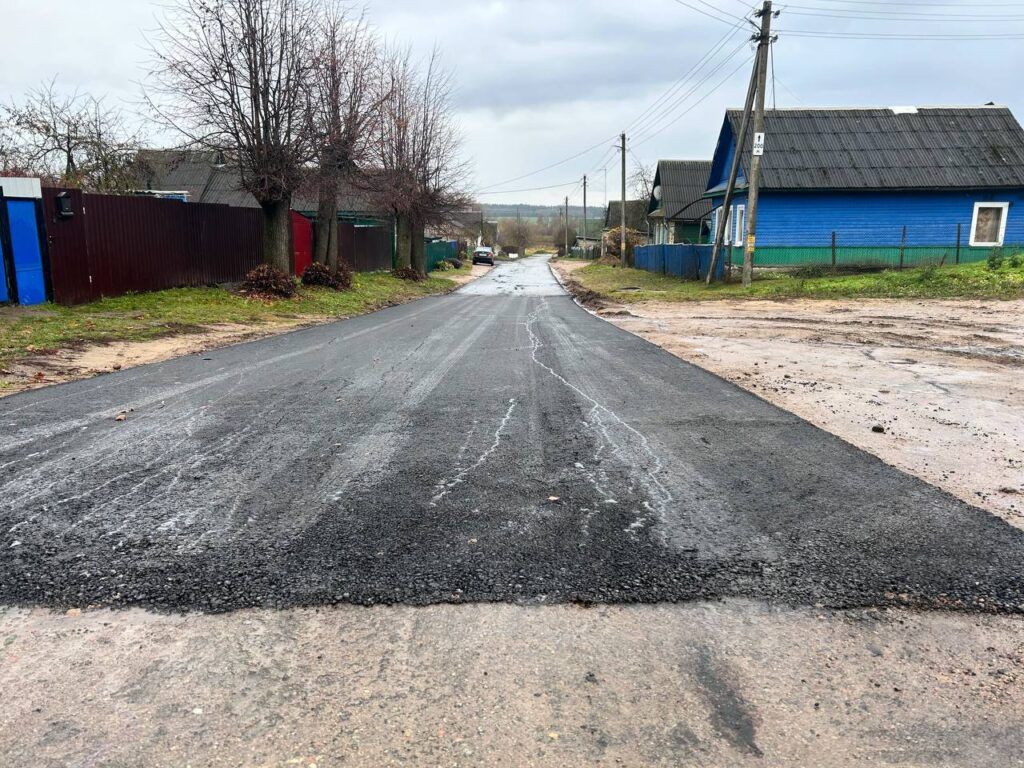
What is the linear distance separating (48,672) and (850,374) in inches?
326

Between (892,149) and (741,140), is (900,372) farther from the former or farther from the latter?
(892,149)

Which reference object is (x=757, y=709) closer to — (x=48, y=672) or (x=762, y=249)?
(x=48, y=672)

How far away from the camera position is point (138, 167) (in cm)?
2695

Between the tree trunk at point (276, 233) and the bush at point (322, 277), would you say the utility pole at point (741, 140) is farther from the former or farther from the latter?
the tree trunk at point (276, 233)


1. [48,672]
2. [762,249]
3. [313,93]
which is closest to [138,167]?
[313,93]

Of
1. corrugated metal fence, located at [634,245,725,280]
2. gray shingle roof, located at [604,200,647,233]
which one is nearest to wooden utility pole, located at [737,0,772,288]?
corrugated metal fence, located at [634,245,725,280]

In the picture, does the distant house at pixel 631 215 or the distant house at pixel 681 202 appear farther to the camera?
the distant house at pixel 631 215

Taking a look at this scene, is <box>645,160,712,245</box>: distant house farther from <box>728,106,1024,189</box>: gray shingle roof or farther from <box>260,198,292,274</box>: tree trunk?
<box>260,198,292,274</box>: tree trunk

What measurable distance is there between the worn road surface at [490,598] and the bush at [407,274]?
26.8m

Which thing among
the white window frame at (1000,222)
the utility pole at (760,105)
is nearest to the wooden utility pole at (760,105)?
the utility pole at (760,105)

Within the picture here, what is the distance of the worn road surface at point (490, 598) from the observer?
7.38ft

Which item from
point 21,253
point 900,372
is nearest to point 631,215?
point 21,253

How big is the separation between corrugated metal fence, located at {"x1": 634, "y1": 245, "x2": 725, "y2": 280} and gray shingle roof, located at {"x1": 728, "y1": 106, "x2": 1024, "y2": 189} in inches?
133

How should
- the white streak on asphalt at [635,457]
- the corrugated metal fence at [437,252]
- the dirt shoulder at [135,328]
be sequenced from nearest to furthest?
1. the white streak on asphalt at [635,457]
2. the dirt shoulder at [135,328]
3. the corrugated metal fence at [437,252]
